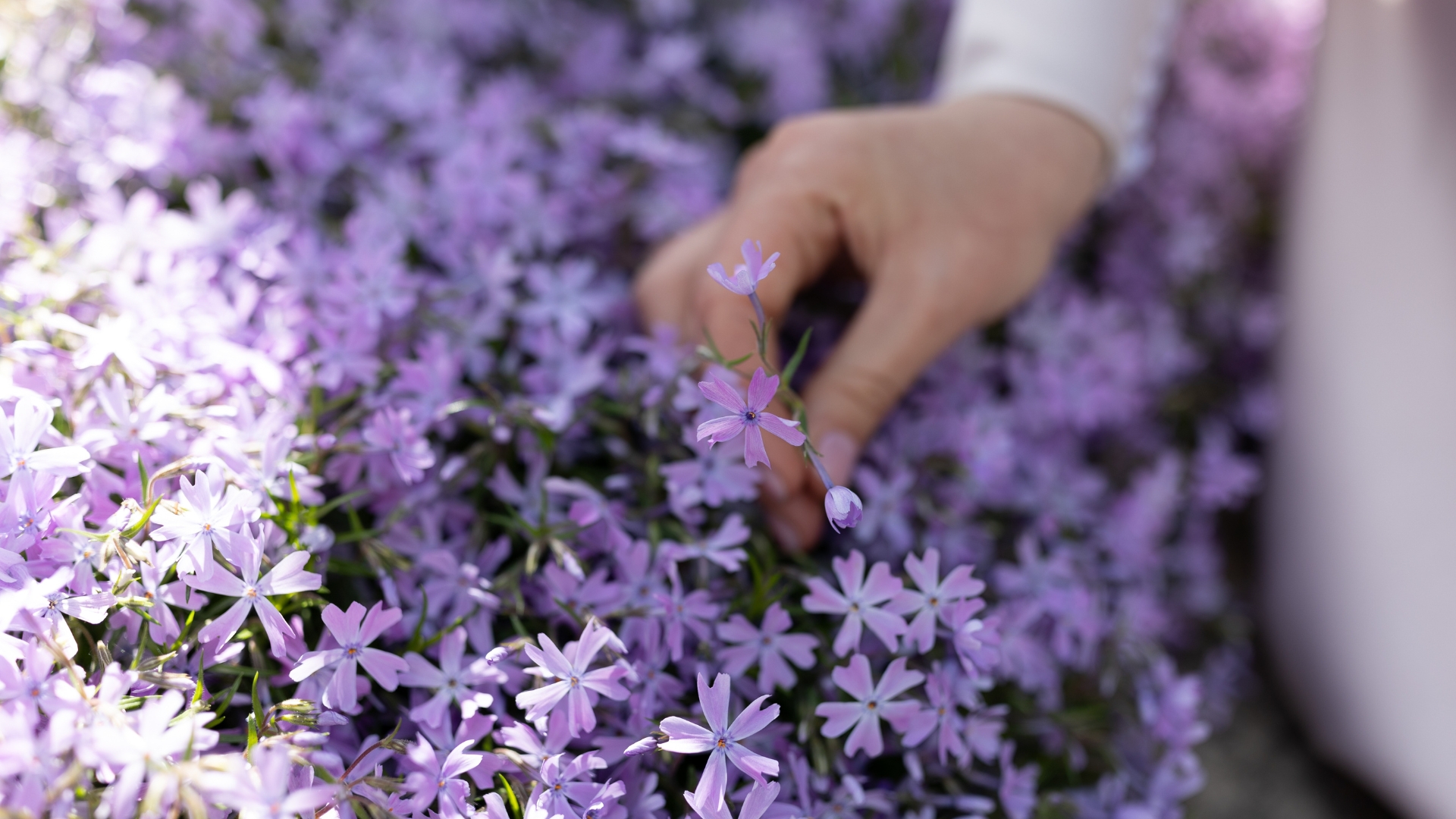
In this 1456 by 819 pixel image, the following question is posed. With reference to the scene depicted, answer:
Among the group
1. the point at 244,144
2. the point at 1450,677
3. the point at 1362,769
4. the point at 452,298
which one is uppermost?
the point at 244,144

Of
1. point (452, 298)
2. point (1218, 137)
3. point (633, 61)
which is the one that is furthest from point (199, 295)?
point (1218, 137)

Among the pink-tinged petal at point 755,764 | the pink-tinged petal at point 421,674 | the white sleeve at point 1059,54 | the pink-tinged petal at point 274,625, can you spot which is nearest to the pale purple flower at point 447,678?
the pink-tinged petal at point 421,674

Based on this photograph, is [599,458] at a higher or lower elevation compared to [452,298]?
lower

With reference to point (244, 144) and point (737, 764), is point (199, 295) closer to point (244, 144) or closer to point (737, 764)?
point (244, 144)

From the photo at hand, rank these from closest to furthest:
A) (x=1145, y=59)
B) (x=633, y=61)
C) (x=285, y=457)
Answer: (x=285, y=457)
(x=1145, y=59)
(x=633, y=61)

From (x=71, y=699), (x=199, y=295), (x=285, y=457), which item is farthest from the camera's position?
(x=199, y=295)

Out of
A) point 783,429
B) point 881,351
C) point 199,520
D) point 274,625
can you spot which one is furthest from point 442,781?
point 881,351

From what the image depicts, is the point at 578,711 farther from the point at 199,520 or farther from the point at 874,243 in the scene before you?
the point at 874,243

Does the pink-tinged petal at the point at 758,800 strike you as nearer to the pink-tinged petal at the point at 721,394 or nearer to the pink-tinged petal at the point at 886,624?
the pink-tinged petal at the point at 886,624

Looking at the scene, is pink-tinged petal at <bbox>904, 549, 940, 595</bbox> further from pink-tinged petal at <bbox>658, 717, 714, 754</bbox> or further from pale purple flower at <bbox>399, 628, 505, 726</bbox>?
pale purple flower at <bbox>399, 628, 505, 726</bbox>
